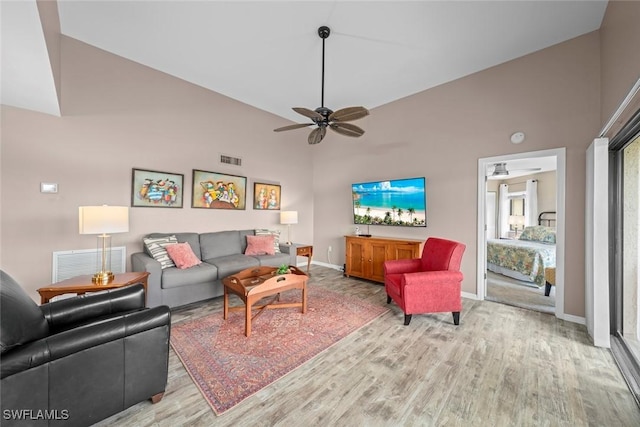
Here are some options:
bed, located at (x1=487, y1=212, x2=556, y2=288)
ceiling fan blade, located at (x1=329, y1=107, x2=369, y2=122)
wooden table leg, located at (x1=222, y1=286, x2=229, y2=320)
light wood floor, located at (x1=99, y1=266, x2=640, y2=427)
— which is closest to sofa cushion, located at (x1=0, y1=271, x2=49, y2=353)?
light wood floor, located at (x1=99, y1=266, x2=640, y2=427)

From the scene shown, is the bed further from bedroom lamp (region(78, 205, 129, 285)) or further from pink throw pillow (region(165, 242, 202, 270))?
bedroom lamp (region(78, 205, 129, 285))

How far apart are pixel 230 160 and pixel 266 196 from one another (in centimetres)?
100

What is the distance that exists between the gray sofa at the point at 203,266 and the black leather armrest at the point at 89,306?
108cm

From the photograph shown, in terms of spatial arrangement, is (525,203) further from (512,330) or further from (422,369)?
(422,369)

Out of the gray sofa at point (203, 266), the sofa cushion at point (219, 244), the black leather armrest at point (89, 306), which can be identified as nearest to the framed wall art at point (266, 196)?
the gray sofa at point (203, 266)

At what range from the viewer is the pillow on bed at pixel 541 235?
4.76 meters

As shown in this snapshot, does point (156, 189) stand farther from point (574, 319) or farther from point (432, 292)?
point (574, 319)

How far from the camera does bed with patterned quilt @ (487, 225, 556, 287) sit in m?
4.04

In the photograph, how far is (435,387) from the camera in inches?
70.9

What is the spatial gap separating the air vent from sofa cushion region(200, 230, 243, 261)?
1275 millimetres

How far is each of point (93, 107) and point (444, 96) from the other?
5006 millimetres

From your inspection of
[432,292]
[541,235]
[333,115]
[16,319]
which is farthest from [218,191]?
[541,235]

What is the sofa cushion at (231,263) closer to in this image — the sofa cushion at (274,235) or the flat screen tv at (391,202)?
the sofa cushion at (274,235)

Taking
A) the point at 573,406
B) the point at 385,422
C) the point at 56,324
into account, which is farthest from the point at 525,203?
the point at 56,324
